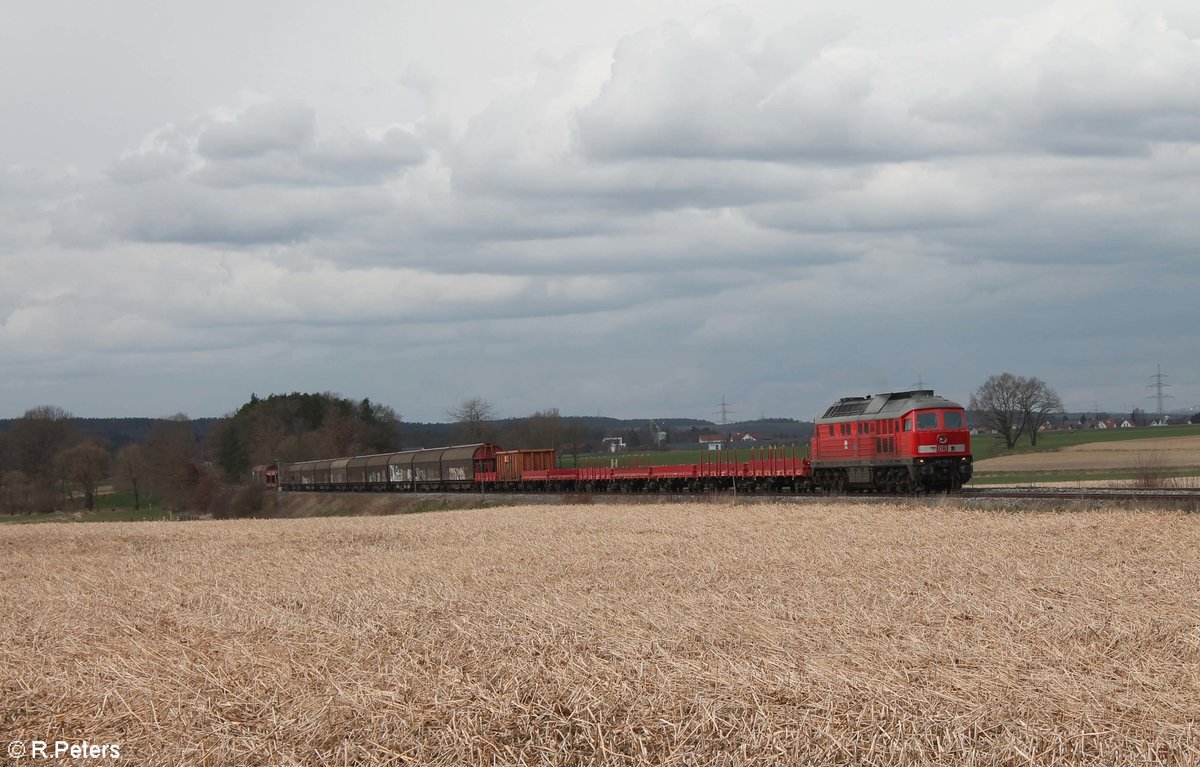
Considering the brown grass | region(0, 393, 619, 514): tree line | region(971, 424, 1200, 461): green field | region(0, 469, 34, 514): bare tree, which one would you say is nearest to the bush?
region(0, 393, 619, 514): tree line

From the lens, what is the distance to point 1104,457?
98188 mm

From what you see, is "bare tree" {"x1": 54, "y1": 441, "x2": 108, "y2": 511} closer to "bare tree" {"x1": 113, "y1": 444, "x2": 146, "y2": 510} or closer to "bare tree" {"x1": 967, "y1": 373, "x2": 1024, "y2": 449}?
"bare tree" {"x1": 113, "y1": 444, "x2": 146, "y2": 510}

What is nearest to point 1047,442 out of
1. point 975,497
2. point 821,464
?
point 821,464

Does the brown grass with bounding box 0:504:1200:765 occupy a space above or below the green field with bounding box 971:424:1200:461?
above

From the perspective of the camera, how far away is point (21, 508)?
112 m

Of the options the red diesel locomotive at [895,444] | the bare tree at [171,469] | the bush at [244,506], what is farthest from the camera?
the bare tree at [171,469]

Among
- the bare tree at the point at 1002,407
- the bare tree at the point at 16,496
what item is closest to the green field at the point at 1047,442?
the bare tree at the point at 1002,407

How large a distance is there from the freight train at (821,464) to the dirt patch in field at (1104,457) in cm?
3532

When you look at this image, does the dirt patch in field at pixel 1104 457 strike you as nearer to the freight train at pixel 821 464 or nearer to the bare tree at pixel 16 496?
the freight train at pixel 821 464

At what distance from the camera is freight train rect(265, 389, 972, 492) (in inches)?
→ 1703

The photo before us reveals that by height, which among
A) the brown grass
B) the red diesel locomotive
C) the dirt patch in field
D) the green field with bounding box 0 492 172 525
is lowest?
the green field with bounding box 0 492 172 525

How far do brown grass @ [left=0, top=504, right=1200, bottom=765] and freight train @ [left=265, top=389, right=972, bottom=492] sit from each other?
19.9 m

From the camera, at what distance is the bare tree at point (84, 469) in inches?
4862

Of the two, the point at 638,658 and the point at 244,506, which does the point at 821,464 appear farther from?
the point at 244,506
